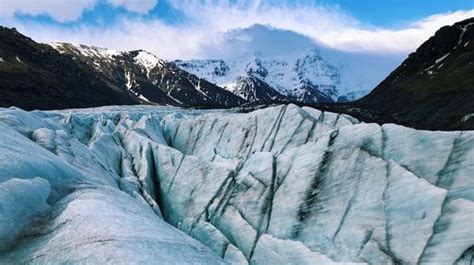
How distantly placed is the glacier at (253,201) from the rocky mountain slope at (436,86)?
75.0m

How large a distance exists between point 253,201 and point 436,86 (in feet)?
430

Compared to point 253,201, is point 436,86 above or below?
above

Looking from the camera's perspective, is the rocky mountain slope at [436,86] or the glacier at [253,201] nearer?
the glacier at [253,201]

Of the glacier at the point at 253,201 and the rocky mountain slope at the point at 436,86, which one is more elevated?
the rocky mountain slope at the point at 436,86

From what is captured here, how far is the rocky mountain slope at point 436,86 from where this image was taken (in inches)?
4439

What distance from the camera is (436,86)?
141375mm

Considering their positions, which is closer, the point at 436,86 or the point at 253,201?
the point at 253,201

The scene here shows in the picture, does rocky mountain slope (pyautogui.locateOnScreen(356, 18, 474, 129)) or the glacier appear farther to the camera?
rocky mountain slope (pyautogui.locateOnScreen(356, 18, 474, 129))

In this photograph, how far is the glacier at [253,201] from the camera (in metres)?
12.2

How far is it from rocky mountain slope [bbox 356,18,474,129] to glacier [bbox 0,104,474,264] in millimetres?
74977

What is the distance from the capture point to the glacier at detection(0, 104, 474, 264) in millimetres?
12203

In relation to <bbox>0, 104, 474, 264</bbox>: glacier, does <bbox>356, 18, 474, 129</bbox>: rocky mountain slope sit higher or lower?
higher

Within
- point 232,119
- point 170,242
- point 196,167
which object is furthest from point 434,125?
point 170,242

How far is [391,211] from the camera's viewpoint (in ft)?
63.9
